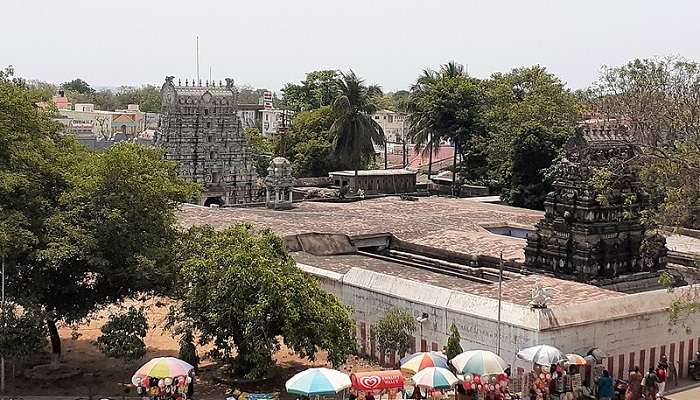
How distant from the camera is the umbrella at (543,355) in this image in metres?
17.1

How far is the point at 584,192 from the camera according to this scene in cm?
2559

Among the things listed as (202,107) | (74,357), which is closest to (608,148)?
(74,357)

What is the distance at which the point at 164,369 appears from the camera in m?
16.2

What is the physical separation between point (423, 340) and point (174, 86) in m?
32.0

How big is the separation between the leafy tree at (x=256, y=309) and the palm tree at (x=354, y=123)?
33.5m

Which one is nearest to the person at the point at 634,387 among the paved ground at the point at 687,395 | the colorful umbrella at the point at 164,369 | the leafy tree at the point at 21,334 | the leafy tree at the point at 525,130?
the paved ground at the point at 687,395

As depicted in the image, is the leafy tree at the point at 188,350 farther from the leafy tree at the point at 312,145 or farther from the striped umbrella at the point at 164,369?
the leafy tree at the point at 312,145

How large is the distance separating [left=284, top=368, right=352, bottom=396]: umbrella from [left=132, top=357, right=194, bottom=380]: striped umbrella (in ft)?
7.71

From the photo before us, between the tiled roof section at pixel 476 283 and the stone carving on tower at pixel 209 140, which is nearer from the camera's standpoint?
the tiled roof section at pixel 476 283

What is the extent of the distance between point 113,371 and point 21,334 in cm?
343

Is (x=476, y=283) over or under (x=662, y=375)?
over

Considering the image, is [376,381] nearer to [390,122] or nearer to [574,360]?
[574,360]

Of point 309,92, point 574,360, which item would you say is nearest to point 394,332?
point 574,360

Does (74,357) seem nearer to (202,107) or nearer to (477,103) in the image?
(202,107)
